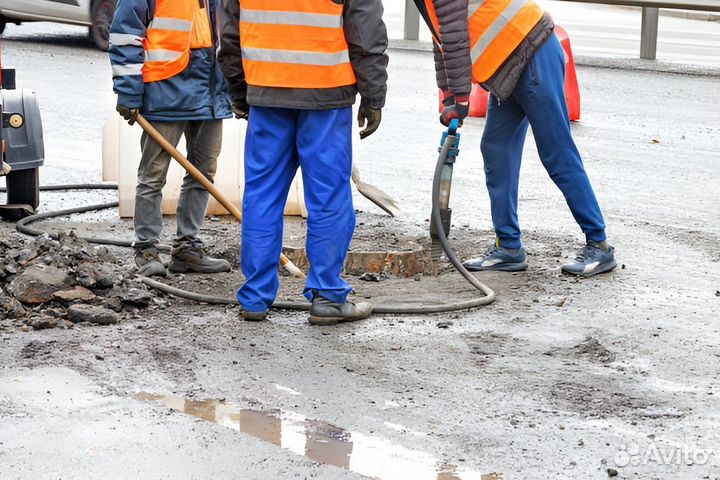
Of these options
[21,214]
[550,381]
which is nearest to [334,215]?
[550,381]

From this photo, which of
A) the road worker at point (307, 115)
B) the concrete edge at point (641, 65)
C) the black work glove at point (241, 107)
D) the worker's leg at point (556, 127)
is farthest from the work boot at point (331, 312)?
the concrete edge at point (641, 65)

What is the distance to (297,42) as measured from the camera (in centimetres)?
553

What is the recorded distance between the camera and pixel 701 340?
18.1ft

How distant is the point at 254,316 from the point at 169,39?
149cm

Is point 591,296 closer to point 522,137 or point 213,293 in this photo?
point 522,137

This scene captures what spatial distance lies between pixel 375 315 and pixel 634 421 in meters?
1.67

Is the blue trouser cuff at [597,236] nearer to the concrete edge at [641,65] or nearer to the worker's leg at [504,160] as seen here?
the worker's leg at [504,160]

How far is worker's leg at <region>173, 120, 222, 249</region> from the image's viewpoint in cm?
660

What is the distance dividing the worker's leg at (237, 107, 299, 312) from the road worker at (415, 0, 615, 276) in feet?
3.08

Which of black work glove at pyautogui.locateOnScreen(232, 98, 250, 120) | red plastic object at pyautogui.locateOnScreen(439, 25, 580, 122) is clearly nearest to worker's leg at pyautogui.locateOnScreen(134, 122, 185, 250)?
black work glove at pyautogui.locateOnScreen(232, 98, 250, 120)

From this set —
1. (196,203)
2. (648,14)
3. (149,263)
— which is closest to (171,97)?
(196,203)

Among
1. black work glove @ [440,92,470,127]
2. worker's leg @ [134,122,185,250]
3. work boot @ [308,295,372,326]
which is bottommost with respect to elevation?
work boot @ [308,295,372,326]

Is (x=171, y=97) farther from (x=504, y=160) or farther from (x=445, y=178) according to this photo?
(x=504, y=160)

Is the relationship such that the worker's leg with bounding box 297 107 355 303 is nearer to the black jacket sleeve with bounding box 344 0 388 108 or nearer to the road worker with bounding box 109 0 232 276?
the black jacket sleeve with bounding box 344 0 388 108
